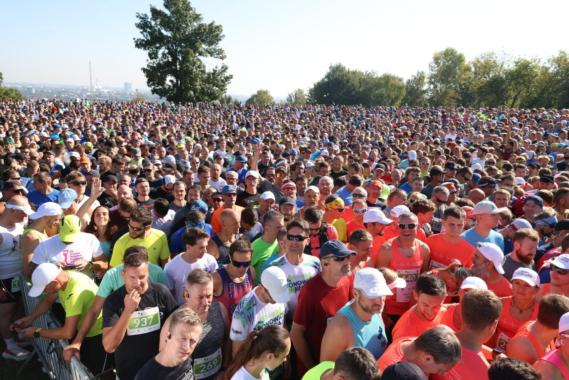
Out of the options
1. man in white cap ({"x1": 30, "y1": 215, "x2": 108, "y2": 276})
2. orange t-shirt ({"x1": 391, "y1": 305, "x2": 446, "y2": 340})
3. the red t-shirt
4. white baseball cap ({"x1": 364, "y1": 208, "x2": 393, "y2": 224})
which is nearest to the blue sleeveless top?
orange t-shirt ({"x1": 391, "y1": 305, "x2": 446, "y2": 340})

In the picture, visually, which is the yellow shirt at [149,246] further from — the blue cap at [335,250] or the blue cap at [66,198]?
the blue cap at [335,250]

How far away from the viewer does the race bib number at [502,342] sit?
3415 mm

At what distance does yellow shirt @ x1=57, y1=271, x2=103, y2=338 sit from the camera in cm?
376

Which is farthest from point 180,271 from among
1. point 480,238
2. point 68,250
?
point 480,238

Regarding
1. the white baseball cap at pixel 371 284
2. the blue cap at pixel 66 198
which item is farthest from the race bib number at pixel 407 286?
the blue cap at pixel 66 198

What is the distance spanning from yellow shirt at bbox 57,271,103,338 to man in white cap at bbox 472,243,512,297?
3.60 metres

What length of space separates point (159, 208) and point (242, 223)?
124cm

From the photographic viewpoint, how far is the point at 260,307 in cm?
339

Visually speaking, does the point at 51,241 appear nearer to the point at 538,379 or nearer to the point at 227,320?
the point at 227,320

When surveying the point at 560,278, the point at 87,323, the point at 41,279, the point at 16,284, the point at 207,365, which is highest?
the point at 560,278

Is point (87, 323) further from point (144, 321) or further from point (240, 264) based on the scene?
point (240, 264)

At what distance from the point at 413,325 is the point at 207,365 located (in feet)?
5.53

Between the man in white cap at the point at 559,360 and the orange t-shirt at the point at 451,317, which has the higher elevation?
the man in white cap at the point at 559,360

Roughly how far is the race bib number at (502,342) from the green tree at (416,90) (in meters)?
79.5
